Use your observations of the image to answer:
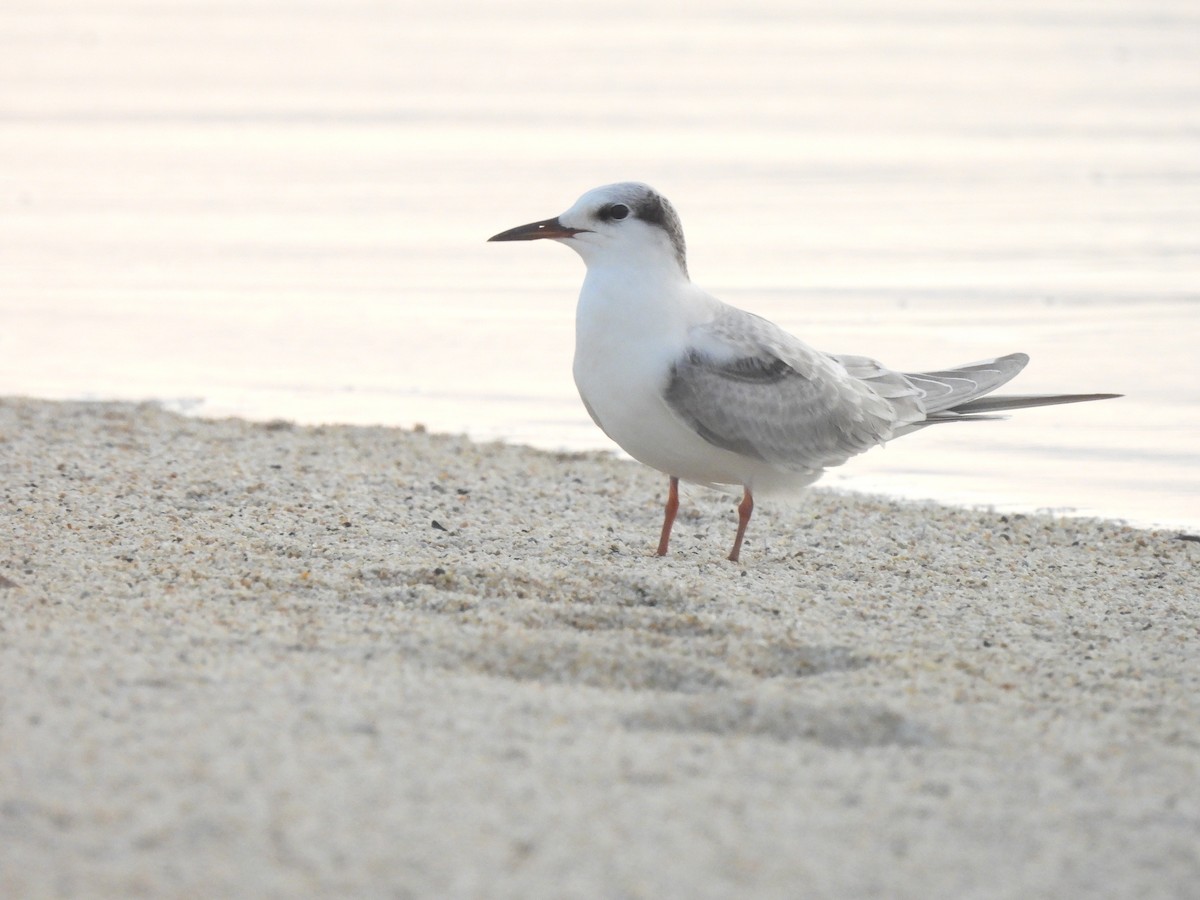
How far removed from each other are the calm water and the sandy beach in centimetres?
175

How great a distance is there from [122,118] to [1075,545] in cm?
1181

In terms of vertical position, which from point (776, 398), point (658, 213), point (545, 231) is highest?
point (658, 213)

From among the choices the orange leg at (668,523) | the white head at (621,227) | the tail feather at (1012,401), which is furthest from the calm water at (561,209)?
the white head at (621,227)

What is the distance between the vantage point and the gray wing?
17.2 ft

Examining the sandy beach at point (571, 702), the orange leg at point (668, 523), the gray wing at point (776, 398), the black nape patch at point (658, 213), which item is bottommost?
the sandy beach at point (571, 702)

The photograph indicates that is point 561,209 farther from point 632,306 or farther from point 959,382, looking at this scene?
point 632,306

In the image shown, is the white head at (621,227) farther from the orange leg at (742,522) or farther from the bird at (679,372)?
the orange leg at (742,522)

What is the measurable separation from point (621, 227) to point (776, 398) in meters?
0.71

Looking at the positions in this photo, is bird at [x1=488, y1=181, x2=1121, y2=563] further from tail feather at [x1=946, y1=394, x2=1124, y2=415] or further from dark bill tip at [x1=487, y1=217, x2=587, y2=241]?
tail feather at [x1=946, y1=394, x2=1124, y2=415]

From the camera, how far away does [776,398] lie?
5.49 meters

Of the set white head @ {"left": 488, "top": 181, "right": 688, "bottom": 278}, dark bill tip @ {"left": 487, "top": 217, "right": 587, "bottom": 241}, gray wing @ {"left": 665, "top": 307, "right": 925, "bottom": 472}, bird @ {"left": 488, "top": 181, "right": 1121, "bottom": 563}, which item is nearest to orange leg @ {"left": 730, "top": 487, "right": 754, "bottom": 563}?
bird @ {"left": 488, "top": 181, "right": 1121, "bottom": 563}

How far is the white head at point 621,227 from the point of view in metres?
5.40

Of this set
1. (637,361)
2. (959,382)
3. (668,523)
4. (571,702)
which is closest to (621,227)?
(637,361)

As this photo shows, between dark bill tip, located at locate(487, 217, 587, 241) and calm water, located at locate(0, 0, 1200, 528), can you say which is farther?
calm water, located at locate(0, 0, 1200, 528)
